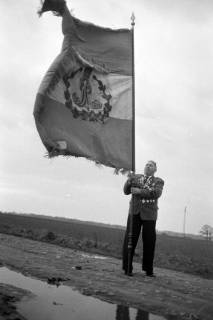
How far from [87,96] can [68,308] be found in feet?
10.7

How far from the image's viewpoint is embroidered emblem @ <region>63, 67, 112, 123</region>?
632 cm

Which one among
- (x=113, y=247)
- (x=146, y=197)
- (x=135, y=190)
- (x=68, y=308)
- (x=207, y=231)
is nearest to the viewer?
(x=68, y=308)

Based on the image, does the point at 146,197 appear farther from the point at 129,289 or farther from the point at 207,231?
the point at 207,231

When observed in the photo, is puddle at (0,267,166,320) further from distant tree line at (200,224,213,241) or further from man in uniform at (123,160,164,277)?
distant tree line at (200,224,213,241)

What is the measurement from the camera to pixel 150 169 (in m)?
7.72

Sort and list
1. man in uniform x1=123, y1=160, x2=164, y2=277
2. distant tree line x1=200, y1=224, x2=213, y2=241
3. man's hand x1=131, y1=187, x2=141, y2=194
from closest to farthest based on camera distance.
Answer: man's hand x1=131, y1=187, x2=141, y2=194, man in uniform x1=123, y1=160, x2=164, y2=277, distant tree line x1=200, y1=224, x2=213, y2=241

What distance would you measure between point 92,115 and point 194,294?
295cm

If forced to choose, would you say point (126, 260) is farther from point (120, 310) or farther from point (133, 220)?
point (120, 310)

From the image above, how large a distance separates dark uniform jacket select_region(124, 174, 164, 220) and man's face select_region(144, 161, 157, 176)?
13 centimetres

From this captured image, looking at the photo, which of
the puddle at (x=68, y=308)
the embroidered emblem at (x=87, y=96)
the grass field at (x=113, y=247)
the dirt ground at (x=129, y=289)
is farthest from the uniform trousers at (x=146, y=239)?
the grass field at (x=113, y=247)

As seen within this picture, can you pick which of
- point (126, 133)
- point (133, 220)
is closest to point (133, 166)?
point (126, 133)

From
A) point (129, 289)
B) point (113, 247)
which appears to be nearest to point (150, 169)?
point (129, 289)

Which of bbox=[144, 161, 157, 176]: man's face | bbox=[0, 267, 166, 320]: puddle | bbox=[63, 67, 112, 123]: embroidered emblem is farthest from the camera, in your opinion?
bbox=[144, 161, 157, 176]: man's face

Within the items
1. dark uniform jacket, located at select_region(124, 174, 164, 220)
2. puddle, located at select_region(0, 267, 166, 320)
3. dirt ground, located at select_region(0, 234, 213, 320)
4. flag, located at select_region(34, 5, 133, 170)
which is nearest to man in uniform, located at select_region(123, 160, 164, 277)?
dark uniform jacket, located at select_region(124, 174, 164, 220)
